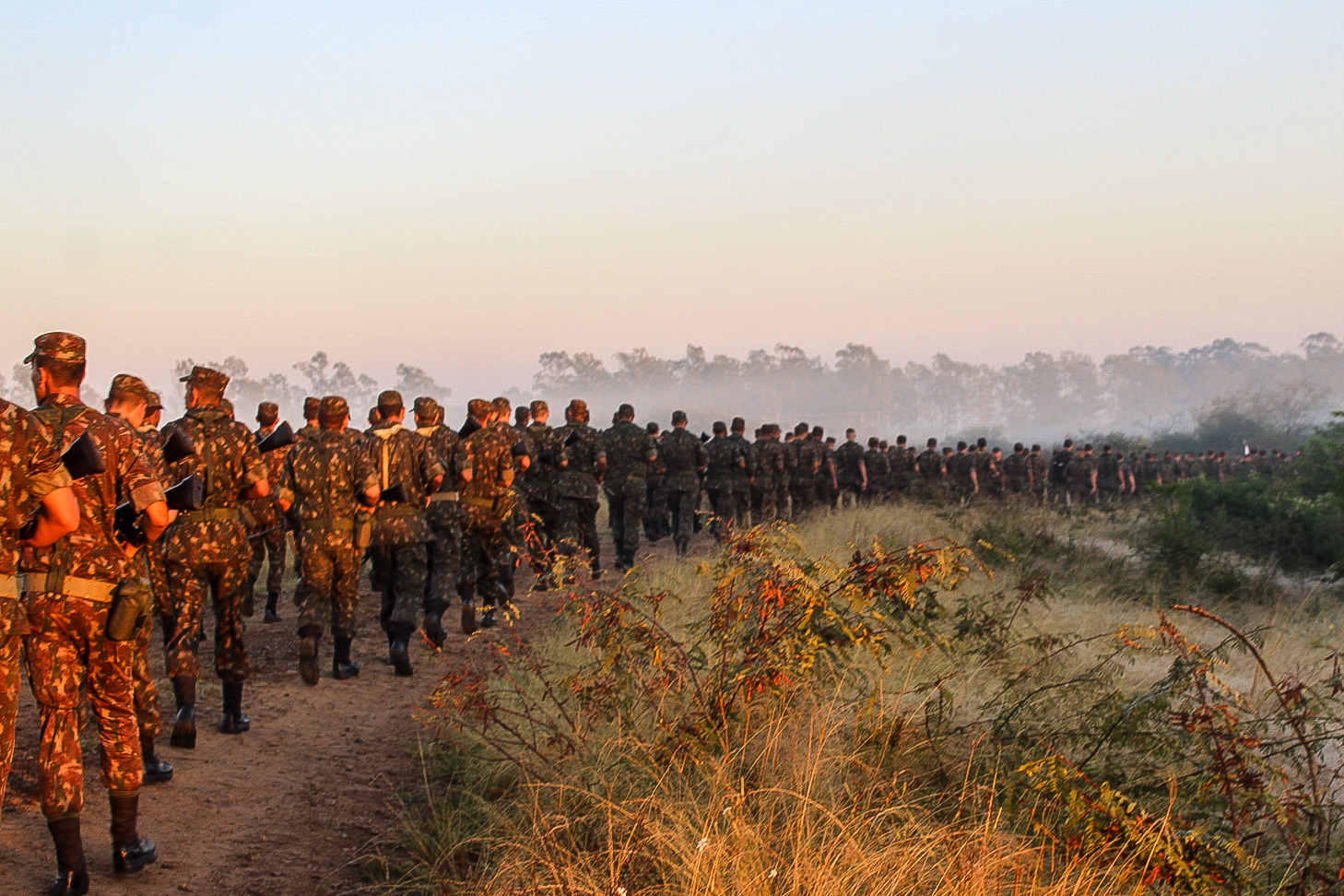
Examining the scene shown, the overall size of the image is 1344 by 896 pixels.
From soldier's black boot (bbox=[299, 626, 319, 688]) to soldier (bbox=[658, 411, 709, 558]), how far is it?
9.02m

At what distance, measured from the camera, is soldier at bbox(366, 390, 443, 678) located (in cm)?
812

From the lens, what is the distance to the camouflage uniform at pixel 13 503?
11.6 ft

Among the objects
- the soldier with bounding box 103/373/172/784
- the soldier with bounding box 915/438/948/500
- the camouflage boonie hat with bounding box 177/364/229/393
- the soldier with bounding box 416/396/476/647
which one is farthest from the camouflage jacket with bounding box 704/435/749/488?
the soldier with bounding box 103/373/172/784

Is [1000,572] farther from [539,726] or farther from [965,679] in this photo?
[539,726]

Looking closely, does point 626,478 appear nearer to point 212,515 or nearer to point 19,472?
point 212,515

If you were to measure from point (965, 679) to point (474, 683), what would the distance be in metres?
3.01

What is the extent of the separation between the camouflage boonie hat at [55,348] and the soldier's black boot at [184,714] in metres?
2.30

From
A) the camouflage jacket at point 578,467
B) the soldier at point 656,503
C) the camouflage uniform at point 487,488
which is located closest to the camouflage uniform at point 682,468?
the soldier at point 656,503

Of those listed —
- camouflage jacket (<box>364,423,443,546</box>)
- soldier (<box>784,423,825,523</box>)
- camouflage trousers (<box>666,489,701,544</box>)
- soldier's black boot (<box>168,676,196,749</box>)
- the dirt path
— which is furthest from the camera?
soldier (<box>784,423,825,523</box>)

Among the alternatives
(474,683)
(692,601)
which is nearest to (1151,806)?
(474,683)

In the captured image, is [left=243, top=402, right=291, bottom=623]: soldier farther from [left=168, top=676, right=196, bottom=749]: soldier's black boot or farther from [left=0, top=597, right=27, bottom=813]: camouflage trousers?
[left=0, top=597, right=27, bottom=813]: camouflage trousers

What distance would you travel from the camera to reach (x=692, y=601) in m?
8.85

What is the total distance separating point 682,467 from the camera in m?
16.6

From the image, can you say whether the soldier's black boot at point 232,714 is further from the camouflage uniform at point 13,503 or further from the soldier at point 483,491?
the soldier at point 483,491
